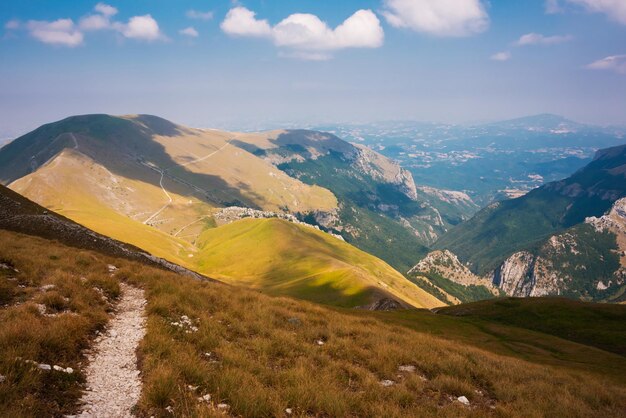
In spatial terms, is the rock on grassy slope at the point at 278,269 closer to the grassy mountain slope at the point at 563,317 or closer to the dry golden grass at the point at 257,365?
the grassy mountain slope at the point at 563,317

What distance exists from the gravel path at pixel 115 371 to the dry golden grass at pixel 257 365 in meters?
0.46

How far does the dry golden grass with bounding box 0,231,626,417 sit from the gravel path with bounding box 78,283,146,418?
1.50 ft

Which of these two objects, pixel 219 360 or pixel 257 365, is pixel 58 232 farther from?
pixel 257 365

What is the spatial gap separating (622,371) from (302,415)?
4851 centimetres

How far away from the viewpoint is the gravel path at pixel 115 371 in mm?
9820

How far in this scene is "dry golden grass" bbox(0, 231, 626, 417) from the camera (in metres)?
10.3

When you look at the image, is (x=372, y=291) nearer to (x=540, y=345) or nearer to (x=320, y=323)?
(x=540, y=345)

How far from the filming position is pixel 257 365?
13.5m

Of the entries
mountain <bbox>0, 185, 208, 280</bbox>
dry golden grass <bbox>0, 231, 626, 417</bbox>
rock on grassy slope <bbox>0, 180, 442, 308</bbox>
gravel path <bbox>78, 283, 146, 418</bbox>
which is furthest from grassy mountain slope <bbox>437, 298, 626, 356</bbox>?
gravel path <bbox>78, 283, 146, 418</bbox>

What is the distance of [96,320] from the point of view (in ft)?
51.3

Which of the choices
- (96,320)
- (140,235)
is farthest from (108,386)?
(140,235)

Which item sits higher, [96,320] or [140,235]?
[96,320]

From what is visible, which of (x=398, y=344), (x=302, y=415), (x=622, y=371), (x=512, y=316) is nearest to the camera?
(x=302, y=415)

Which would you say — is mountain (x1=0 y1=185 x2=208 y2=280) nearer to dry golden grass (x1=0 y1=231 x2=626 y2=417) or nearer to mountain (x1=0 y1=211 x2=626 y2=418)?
mountain (x1=0 y1=211 x2=626 y2=418)
